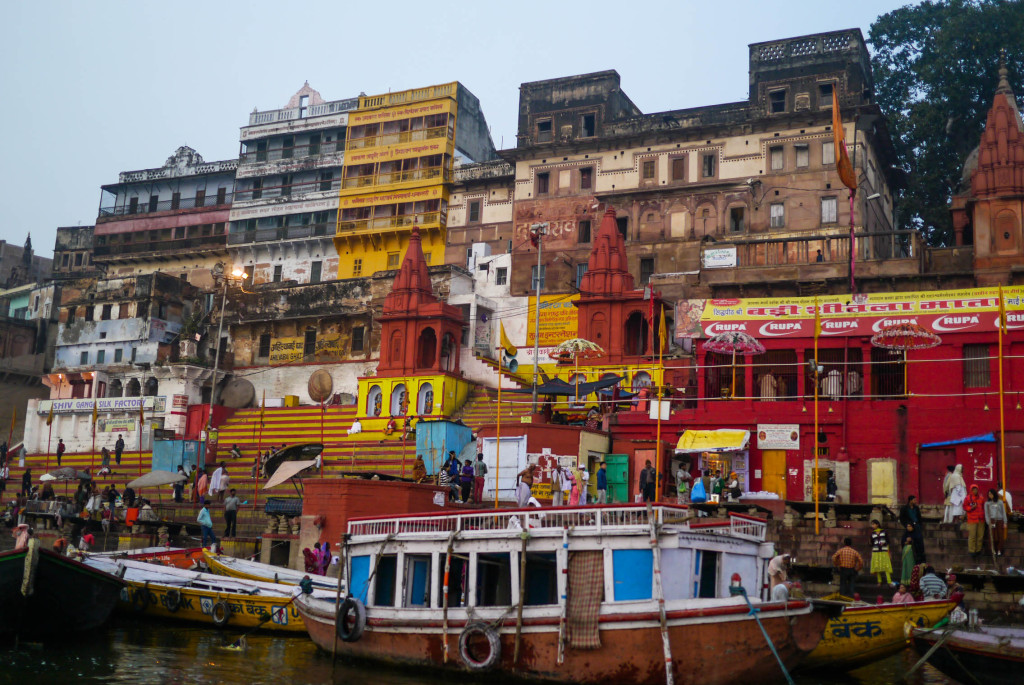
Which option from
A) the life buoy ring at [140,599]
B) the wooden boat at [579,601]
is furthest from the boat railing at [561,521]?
the life buoy ring at [140,599]

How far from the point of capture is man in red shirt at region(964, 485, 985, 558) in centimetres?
2094

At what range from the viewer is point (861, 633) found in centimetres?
1562

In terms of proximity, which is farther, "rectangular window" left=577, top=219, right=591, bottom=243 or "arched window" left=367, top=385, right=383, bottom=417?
"rectangular window" left=577, top=219, right=591, bottom=243

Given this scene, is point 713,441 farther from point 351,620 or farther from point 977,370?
point 351,620

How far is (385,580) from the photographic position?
54.6 feet

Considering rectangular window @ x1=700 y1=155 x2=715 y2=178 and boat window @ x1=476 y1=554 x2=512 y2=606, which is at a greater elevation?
rectangular window @ x1=700 y1=155 x2=715 y2=178

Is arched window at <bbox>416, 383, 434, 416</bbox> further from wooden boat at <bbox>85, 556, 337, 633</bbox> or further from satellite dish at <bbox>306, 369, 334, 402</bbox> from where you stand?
wooden boat at <bbox>85, 556, 337, 633</bbox>

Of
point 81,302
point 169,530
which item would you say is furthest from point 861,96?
point 81,302

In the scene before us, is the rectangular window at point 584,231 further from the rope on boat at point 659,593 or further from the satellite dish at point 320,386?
the rope on boat at point 659,593

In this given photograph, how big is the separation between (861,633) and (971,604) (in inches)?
189

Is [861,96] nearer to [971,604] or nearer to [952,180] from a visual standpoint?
[952,180]

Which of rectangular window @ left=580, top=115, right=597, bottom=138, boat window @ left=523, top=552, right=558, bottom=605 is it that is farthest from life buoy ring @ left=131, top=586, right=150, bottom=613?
rectangular window @ left=580, top=115, right=597, bottom=138

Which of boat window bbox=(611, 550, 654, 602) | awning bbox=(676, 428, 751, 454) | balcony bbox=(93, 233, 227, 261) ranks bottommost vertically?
boat window bbox=(611, 550, 654, 602)

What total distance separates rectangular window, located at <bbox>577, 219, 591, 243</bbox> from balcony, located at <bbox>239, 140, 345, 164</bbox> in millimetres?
15126
